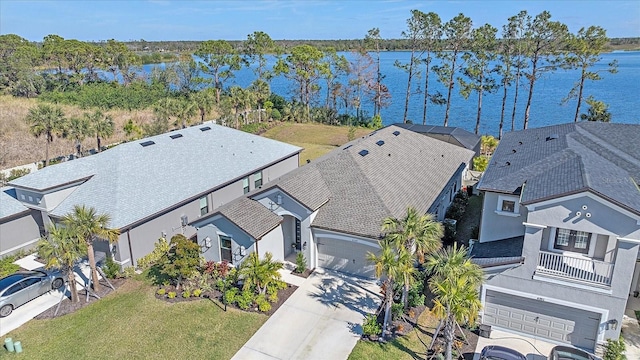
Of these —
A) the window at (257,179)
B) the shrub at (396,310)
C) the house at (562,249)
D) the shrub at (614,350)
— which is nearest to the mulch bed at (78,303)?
the window at (257,179)

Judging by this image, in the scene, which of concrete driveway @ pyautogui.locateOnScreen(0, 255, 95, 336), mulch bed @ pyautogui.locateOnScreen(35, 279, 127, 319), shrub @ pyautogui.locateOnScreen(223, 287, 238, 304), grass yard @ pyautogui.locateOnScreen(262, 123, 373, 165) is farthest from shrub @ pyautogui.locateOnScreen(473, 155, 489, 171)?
concrete driveway @ pyautogui.locateOnScreen(0, 255, 95, 336)

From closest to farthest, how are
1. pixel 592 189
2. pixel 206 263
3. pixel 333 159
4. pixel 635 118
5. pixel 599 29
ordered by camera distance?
pixel 592 189, pixel 206 263, pixel 333 159, pixel 599 29, pixel 635 118

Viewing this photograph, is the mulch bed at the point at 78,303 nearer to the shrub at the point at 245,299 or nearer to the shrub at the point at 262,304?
the shrub at the point at 245,299

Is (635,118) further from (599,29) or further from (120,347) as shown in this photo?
(120,347)

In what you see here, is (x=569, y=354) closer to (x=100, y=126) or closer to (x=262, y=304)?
(x=262, y=304)

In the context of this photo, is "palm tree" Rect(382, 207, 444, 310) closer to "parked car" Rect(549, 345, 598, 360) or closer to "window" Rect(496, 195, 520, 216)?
"window" Rect(496, 195, 520, 216)

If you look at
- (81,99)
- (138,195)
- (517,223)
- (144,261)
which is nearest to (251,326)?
(144,261)

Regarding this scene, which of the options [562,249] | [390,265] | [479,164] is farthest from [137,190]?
[479,164]
